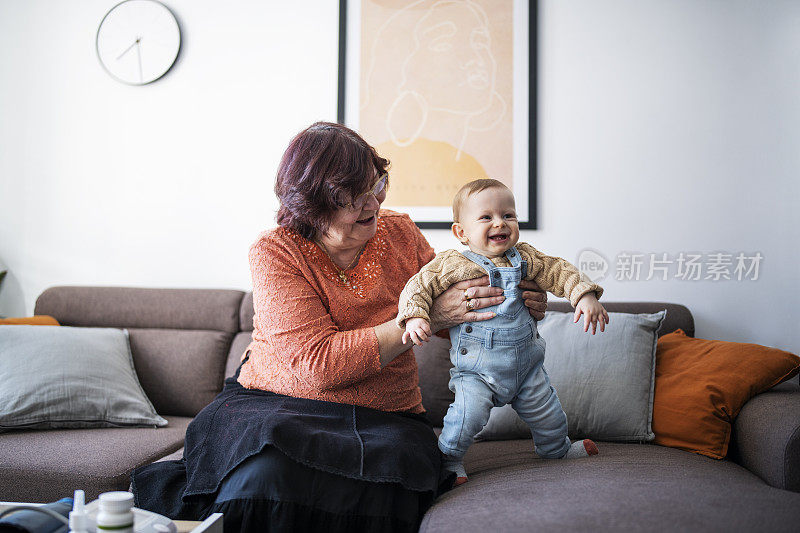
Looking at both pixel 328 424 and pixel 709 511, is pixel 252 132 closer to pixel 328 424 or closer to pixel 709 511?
pixel 328 424

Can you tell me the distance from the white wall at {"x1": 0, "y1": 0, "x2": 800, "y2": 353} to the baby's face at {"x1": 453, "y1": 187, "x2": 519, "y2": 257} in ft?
3.21

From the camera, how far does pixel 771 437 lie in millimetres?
1447

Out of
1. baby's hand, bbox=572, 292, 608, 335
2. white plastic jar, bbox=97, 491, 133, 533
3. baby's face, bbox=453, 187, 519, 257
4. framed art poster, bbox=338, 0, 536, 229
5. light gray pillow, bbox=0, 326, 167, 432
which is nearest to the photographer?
white plastic jar, bbox=97, 491, 133, 533

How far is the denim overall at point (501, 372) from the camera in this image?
140 centimetres

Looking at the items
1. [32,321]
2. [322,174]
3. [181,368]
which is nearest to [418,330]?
[322,174]

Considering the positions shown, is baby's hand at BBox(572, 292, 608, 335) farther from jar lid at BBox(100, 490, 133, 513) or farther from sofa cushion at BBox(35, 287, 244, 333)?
sofa cushion at BBox(35, 287, 244, 333)

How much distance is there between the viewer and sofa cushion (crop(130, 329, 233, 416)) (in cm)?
218

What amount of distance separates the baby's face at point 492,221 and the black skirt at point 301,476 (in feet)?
1.59

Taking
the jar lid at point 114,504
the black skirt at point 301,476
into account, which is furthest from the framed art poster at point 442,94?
the jar lid at point 114,504

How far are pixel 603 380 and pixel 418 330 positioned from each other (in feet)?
2.57

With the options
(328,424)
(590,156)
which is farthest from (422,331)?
(590,156)

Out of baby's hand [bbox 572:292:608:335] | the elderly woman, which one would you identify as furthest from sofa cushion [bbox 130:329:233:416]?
baby's hand [bbox 572:292:608:335]

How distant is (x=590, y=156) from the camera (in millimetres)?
2393

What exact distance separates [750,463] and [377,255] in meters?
1.10
